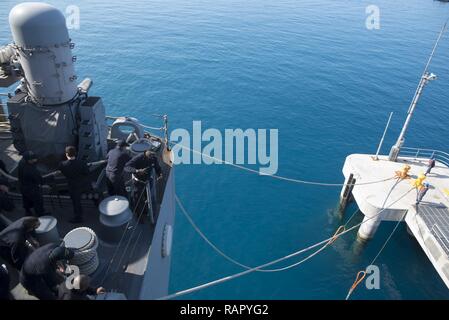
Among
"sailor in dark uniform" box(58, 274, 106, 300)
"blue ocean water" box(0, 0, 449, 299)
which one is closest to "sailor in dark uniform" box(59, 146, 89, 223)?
"sailor in dark uniform" box(58, 274, 106, 300)

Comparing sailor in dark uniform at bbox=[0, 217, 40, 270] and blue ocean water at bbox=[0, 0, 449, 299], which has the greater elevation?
sailor in dark uniform at bbox=[0, 217, 40, 270]

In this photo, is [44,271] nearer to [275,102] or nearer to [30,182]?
[30,182]

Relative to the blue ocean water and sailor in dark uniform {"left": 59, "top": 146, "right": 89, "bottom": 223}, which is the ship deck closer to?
sailor in dark uniform {"left": 59, "top": 146, "right": 89, "bottom": 223}

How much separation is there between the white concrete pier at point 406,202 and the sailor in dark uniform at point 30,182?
594 inches

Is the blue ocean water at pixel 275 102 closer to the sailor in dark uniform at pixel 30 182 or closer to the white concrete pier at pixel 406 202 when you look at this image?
the white concrete pier at pixel 406 202

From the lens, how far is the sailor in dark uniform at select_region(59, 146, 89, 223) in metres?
8.79

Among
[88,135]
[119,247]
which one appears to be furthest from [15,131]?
[119,247]

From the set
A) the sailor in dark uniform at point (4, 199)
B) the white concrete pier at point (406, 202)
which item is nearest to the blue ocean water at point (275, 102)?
the white concrete pier at point (406, 202)

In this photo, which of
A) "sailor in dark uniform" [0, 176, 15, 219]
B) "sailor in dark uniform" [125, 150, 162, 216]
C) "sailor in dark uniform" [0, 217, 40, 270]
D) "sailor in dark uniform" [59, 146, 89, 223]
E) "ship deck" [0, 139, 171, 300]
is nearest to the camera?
"sailor in dark uniform" [0, 217, 40, 270]

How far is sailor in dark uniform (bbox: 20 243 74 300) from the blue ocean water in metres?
8.53

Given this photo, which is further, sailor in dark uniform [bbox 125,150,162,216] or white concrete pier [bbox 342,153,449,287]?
white concrete pier [bbox 342,153,449,287]

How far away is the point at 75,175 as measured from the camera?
9000 mm

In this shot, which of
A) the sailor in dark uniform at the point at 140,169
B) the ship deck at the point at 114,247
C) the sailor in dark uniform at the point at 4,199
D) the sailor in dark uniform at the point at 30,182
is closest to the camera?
the ship deck at the point at 114,247

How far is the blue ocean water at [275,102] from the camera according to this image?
652 inches
